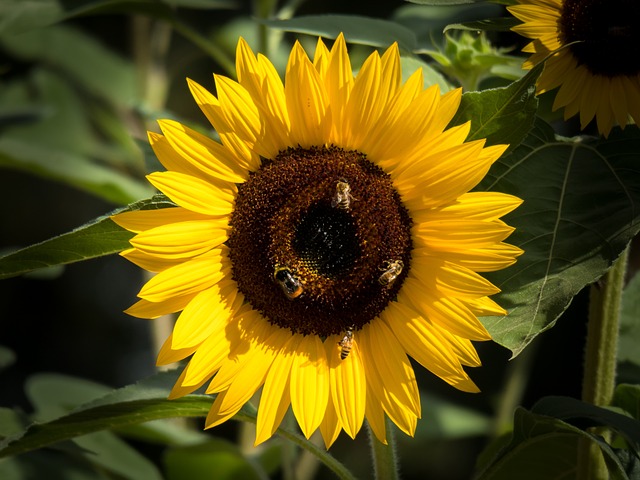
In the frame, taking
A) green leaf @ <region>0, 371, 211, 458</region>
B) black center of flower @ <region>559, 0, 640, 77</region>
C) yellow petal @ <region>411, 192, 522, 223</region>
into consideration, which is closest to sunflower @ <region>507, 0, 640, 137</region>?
black center of flower @ <region>559, 0, 640, 77</region>

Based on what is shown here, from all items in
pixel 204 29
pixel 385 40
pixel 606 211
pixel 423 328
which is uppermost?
pixel 385 40

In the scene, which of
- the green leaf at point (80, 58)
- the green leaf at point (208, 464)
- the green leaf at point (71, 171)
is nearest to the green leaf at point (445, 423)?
the green leaf at point (208, 464)

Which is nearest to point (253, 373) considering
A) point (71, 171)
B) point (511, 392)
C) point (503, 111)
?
point (503, 111)

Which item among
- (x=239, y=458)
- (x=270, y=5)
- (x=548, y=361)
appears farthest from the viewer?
(x=548, y=361)

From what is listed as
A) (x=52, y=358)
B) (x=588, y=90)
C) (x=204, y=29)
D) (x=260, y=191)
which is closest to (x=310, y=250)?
(x=260, y=191)

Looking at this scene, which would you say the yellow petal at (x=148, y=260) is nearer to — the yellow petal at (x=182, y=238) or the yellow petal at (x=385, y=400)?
the yellow petal at (x=182, y=238)

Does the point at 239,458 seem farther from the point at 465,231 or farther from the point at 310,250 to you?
the point at 465,231
